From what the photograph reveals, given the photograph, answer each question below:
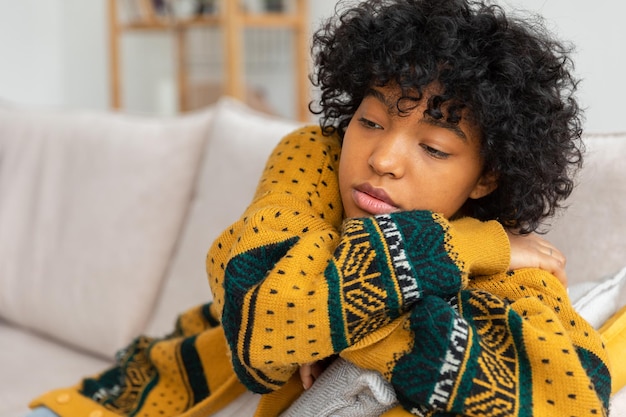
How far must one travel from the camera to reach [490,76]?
873 millimetres

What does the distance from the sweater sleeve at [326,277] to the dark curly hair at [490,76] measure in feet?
0.31

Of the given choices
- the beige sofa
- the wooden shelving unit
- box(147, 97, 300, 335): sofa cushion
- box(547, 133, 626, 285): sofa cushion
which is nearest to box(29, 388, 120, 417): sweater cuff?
the beige sofa

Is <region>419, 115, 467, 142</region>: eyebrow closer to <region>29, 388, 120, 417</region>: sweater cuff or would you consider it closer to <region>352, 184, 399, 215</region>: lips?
<region>352, 184, 399, 215</region>: lips

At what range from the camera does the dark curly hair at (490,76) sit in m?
0.86

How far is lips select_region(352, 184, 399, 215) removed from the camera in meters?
0.89

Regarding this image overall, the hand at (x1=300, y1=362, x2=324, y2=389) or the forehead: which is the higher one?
the forehead

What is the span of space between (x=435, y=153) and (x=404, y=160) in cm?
4

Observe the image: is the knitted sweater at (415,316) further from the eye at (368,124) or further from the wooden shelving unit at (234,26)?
the wooden shelving unit at (234,26)

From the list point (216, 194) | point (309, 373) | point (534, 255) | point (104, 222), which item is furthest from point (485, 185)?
point (104, 222)

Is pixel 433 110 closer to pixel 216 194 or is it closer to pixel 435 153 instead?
pixel 435 153

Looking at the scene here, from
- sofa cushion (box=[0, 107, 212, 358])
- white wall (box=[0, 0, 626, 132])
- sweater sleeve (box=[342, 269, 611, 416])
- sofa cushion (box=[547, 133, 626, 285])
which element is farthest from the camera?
white wall (box=[0, 0, 626, 132])

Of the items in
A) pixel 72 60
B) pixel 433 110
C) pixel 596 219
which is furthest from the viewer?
pixel 72 60

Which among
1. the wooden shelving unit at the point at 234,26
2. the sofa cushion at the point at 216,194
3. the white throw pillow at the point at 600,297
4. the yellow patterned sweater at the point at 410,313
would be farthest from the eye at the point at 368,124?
the wooden shelving unit at the point at 234,26

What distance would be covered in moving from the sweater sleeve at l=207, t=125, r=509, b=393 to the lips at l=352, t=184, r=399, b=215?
0.06 meters
